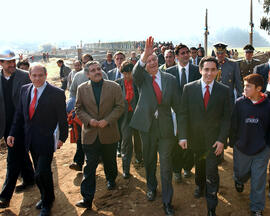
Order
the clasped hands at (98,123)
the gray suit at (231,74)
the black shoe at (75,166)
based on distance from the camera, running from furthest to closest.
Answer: the gray suit at (231,74) < the black shoe at (75,166) < the clasped hands at (98,123)

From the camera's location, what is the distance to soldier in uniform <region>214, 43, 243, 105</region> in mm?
5414

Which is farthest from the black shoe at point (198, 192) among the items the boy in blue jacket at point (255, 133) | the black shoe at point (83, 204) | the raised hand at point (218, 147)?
the black shoe at point (83, 204)

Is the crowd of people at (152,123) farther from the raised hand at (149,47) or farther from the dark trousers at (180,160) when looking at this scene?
the dark trousers at (180,160)

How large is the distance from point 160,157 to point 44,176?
1684 mm

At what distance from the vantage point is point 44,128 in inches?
152

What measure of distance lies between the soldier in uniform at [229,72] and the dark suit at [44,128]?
3332 mm

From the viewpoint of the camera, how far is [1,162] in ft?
20.5

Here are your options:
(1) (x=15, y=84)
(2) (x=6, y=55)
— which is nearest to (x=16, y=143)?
(1) (x=15, y=84)

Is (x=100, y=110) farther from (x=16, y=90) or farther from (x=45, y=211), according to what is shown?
(x=45, y=211)

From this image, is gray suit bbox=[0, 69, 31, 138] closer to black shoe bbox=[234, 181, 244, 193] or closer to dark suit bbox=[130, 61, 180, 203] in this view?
dark suit bbox=[130, 61, 180, 203]

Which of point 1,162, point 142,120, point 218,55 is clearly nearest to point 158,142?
point 142,120

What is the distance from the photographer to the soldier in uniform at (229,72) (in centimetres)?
541

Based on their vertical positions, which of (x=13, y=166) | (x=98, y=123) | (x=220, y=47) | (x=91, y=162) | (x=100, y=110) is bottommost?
(x=13, y=166)

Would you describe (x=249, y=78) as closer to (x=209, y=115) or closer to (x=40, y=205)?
(x=209, y=115)
